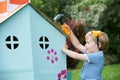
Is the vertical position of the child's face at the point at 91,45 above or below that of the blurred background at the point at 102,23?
below

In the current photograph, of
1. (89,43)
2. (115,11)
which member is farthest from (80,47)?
(115,11)

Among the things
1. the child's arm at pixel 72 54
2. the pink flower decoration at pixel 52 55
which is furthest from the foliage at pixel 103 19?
the pink flower decoration at pixel 52 55

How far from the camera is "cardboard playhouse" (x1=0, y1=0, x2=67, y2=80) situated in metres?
4.58

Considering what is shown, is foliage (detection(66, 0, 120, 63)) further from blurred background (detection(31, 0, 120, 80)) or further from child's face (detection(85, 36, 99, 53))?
child's face (detection(85, 36, 99, 53))

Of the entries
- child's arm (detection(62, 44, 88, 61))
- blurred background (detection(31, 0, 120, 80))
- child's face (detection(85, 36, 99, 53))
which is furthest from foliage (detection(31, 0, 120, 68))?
child's arm (detection(62, 44, 88, 61))

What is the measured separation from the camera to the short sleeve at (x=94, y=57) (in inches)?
196

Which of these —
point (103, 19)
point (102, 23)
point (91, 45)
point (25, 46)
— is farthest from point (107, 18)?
point (25, 46)

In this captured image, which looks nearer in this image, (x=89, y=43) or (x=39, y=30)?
(x=39, y=30)

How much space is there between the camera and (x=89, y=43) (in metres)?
5.04

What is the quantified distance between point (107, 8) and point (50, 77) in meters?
10.4

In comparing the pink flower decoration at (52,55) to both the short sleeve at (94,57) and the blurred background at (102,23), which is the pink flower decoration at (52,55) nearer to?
the short sleeve at (94,57)

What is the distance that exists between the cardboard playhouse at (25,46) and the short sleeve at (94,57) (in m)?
0.46

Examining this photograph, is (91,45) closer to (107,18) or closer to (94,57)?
(94,57)

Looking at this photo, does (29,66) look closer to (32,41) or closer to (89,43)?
(32,41)
